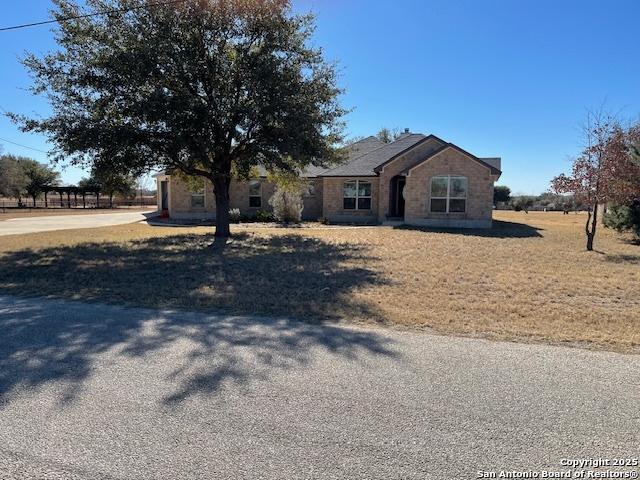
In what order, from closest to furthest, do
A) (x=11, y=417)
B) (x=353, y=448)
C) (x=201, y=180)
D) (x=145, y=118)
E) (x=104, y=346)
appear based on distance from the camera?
(x=353, y=448) < (x=11, y=417) < (x=104, y=346) < (x=145, y=118) < (x=201, y=180)

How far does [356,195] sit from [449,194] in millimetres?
5409

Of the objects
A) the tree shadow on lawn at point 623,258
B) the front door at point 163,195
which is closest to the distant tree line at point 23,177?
the front door at point 163,195

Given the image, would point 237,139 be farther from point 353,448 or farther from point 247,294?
point 353,448

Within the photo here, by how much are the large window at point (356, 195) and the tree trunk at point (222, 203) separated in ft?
33.1

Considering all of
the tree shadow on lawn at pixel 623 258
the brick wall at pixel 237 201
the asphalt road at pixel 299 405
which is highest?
the brick wall at pixel 237 201

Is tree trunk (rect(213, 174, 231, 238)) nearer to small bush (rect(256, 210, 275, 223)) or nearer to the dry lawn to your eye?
the dry lawn

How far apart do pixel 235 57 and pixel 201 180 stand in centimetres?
682

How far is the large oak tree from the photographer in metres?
12.2

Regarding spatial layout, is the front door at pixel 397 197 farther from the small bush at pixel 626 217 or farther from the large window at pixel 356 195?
the small bush at pixel 626 217

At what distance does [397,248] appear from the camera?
13.6 m

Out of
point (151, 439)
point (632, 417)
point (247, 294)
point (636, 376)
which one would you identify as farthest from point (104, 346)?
point (636, 376)

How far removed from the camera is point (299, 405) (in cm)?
322

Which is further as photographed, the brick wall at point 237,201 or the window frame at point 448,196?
the brick wall at point 237,201

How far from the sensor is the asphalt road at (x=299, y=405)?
259 cm
